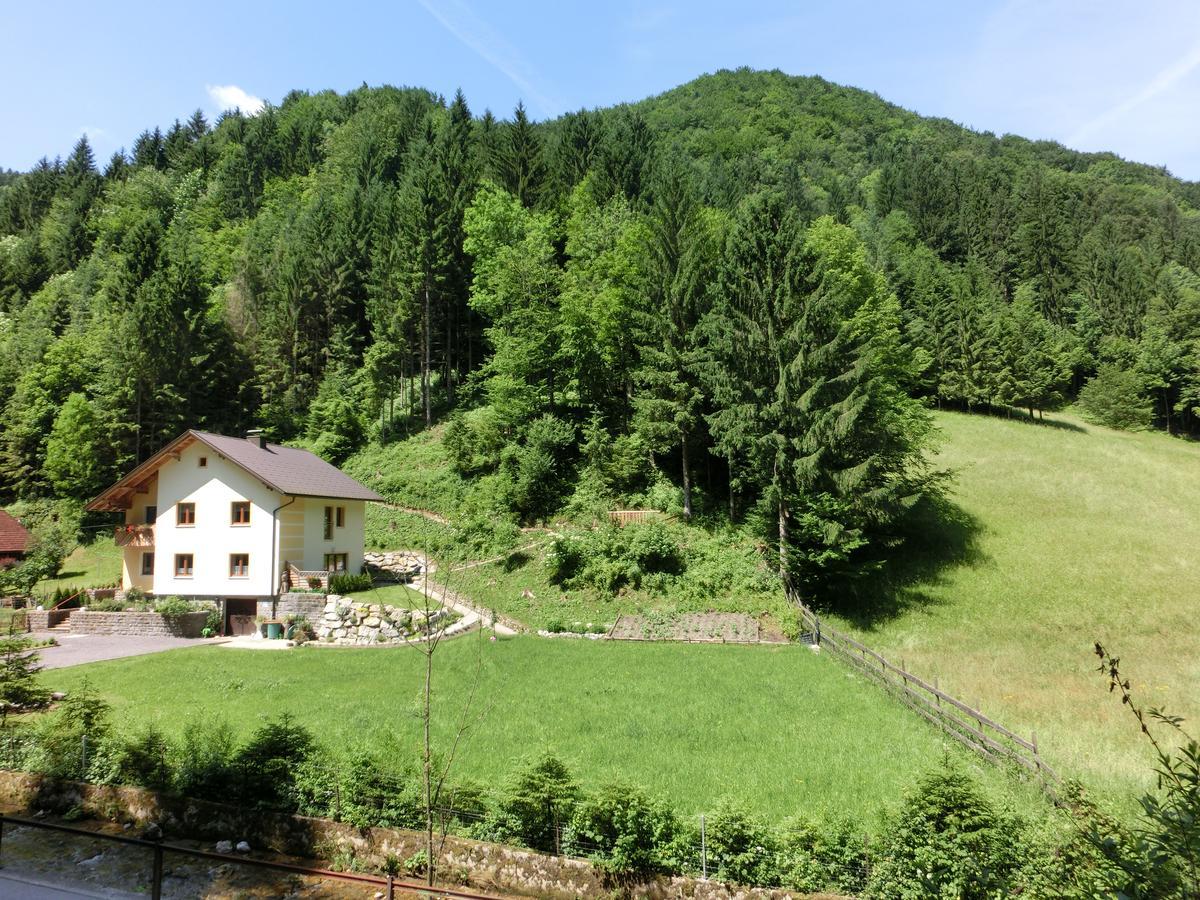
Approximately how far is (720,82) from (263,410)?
4810 inches

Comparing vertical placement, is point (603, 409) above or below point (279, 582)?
above

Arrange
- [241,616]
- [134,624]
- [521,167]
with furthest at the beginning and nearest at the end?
1. [521,167]
2. [241,616]
3. [134,624]

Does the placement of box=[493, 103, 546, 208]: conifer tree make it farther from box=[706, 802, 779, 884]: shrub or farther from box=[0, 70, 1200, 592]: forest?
box=[706, 802, 779, 884]: shrub

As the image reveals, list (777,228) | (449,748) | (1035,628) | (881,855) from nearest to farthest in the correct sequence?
(881,855) < (449,748) < (1035,628) < (777,228)

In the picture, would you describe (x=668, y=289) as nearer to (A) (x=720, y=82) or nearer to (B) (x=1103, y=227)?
(B) (x=1103, y=227)

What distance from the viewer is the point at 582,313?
121ft

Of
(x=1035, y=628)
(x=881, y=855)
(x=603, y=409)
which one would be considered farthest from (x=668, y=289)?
(x=881, y=855)

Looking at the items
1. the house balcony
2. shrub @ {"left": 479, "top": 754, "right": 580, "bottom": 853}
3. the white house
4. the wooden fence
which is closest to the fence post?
shrub @ {"left": 479, "top": 754, "right": 580, "bottom": 853}

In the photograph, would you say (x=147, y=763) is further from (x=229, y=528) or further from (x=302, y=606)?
(x=229, y=528)

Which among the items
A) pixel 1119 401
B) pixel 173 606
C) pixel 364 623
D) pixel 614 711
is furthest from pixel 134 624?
pixel 1119 401

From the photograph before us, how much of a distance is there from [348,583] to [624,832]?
75.3 ft

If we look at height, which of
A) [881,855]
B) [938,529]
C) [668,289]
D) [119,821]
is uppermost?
[668,289]

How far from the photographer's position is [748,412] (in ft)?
91.1

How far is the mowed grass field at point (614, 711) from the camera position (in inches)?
432
